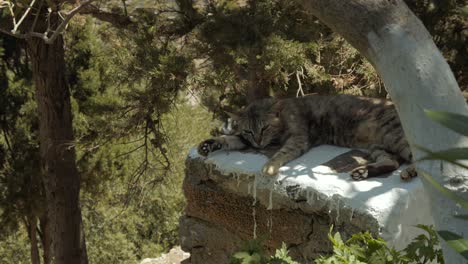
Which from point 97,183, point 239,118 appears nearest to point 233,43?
point 239,118

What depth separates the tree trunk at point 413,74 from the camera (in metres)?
1.84

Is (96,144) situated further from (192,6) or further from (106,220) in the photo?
(106,220)

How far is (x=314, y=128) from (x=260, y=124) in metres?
0.42

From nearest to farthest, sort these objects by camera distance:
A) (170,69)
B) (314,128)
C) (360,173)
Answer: (360,173) < (314,128) < (170,69)

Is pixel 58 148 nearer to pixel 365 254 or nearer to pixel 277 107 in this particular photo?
pixel 277 107

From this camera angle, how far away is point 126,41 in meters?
6.18

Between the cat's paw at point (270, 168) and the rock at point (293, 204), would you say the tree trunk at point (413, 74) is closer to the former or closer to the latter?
the rock at point (293, 204)

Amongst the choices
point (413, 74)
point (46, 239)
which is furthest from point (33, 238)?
point (413, 74)

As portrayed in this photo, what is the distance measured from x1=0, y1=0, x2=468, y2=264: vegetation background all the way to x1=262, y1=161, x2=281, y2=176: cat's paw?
44.8 inches

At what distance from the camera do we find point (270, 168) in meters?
4.12

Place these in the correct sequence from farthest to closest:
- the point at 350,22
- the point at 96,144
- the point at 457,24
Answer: the point at 457,24
the point at 96,144
the point at 350,22

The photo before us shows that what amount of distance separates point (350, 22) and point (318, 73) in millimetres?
3859

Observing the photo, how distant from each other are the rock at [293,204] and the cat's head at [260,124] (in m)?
0.27

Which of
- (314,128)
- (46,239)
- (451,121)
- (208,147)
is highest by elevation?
(451,121)
